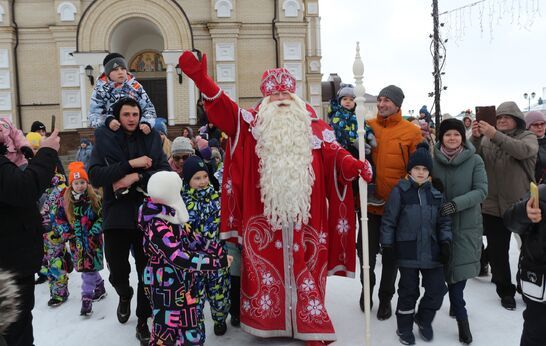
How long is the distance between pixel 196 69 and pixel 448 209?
2.26 m

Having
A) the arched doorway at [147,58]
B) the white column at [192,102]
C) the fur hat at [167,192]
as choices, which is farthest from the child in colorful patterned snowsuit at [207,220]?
the arched doorway at [147,58]

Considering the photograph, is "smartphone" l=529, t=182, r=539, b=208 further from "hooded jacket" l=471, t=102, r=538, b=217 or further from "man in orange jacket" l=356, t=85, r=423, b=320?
"hooded jacket" l=471, t=102, r=538, b=217

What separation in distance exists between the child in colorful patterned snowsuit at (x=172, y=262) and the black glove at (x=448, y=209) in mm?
1805

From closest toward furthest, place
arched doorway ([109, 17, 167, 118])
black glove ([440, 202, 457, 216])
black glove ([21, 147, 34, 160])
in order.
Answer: black glove ([21, 147, 34, 160]) → black glove ([440, 202, 457, 216]) → arched doorway ([109, 17, 167, 118])

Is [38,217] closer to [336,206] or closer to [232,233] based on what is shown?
[232,233]

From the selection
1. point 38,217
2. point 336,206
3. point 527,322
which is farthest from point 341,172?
point 38,217

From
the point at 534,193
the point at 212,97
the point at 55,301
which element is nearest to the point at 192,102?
the point at 55,301

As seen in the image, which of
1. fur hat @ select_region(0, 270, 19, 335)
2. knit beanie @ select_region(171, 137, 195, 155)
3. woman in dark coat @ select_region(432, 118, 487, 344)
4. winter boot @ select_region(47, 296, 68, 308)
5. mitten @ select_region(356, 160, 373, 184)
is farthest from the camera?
knit beanie @ select_region(171, 137, 195, 155)

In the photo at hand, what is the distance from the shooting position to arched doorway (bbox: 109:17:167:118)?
54.5 ft

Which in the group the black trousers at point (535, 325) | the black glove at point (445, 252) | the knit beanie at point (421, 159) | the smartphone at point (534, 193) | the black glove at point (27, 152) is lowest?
the black trousers at point (535, 325)

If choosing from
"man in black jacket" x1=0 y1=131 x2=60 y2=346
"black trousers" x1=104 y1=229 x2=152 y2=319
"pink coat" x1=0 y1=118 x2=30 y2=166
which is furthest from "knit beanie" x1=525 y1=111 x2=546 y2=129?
"pink coat" x1=0 y1=118 x2=30 y2=166

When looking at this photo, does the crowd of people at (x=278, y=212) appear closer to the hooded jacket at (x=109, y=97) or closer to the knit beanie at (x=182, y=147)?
the hooded jacket at (x=109, y=97)

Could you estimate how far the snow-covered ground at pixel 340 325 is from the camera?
12.1ft

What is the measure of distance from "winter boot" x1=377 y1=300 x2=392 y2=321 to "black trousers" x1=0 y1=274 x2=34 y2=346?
112 inches
